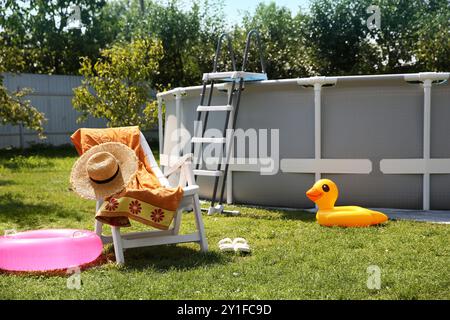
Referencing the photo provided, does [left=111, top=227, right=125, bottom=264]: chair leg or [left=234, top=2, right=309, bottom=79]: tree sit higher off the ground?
[left=234, top=2, right=309, bottom=79]: tree

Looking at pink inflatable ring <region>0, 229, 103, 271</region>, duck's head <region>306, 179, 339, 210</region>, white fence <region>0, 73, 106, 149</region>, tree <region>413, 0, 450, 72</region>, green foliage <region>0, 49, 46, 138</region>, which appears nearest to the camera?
pink inflatable ring <region>0, 229, 103, 271</region>

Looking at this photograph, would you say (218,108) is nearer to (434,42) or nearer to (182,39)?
(434,42)

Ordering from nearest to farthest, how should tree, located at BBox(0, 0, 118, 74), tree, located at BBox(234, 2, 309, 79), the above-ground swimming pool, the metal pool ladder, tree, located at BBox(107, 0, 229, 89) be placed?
1. the above-ground swimming pool
2. the metal pool ladder
3. tree, located at BBox(234, 2, 309, 79)
4. tree, located at BBox(107, 0, 229, 89)
5. tree, located at BBox(0, 0, 118, 74)

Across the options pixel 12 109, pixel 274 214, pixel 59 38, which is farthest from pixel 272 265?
pixel 59 38

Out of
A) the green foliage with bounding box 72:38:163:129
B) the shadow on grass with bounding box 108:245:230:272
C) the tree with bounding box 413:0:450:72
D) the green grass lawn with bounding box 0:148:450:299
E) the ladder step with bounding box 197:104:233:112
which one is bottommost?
the shadow on grass with bounding box 108:245:230:272

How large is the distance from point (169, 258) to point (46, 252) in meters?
0.97

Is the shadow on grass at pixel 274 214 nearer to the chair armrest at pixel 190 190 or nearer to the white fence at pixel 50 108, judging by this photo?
the chair armrest at pixel 190 190

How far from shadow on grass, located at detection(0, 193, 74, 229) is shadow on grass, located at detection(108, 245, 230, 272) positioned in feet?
6.04

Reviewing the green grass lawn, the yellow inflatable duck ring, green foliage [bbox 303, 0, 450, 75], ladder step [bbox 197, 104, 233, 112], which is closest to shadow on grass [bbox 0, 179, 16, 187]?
the green grass lawn

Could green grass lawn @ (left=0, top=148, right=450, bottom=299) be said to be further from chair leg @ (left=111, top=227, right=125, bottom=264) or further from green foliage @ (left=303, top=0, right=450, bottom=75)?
green foliage @ (left=303, top=0, right=450, bottom=75)

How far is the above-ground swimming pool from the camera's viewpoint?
6969mm

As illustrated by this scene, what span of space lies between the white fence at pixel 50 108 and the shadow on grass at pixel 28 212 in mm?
9240

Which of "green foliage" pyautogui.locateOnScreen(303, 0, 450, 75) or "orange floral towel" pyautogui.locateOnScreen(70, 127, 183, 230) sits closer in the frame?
"orange floral towel" pyautogui.locateOnScreen(70, 127, 183, 230)
